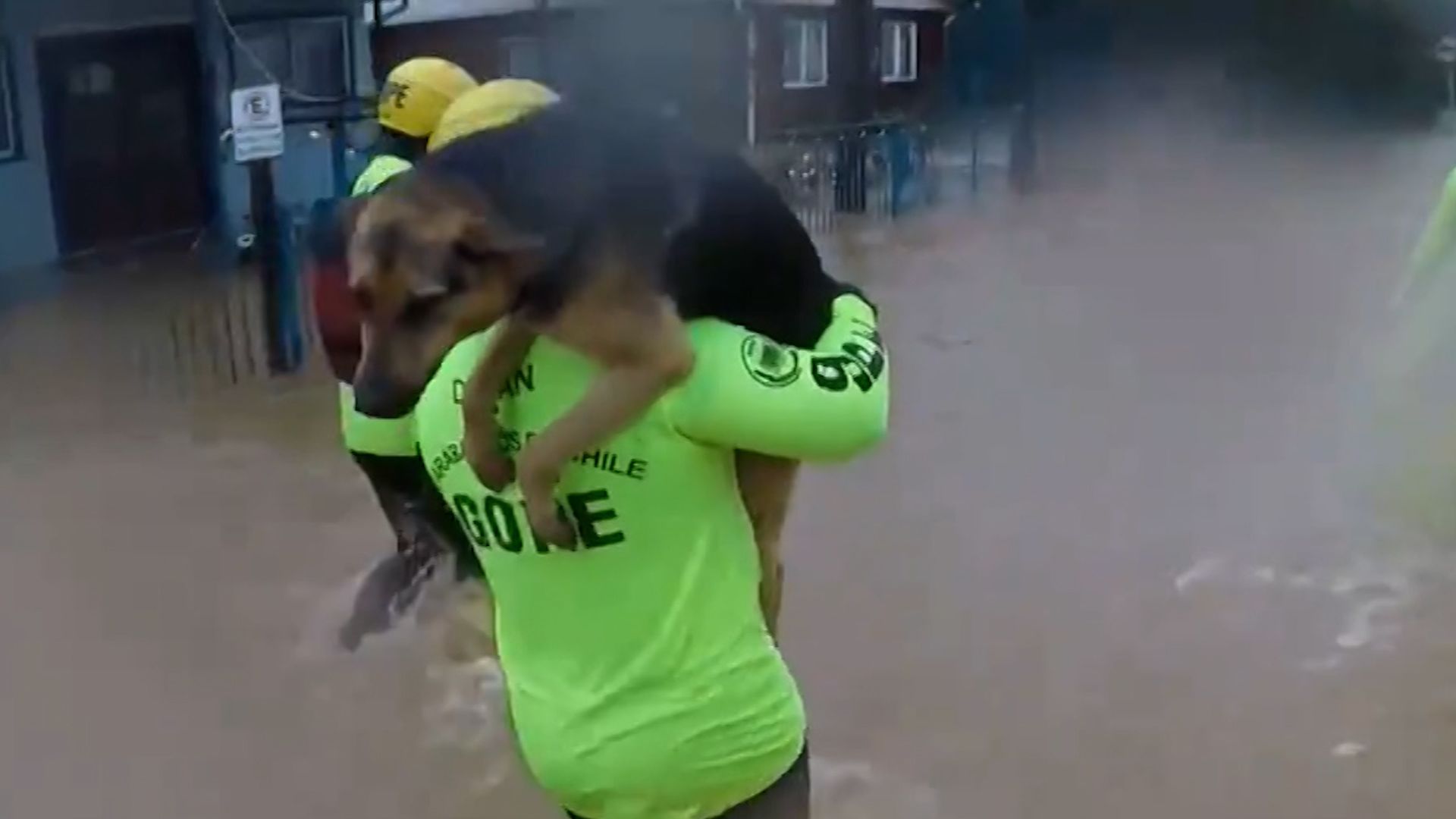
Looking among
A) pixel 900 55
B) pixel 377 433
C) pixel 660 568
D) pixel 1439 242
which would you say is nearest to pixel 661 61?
pixel 660 568

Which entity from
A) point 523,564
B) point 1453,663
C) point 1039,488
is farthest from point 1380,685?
point 523,564

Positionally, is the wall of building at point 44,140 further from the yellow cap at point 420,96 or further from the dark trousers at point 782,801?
the dark trousers at point 782,801

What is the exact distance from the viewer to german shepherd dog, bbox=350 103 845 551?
1.45 metres

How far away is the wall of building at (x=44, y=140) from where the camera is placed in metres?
11.5

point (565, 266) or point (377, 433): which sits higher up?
point (565, 266)

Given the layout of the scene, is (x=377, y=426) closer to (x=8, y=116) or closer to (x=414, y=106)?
(x=414, y=106)

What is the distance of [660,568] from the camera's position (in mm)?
1654

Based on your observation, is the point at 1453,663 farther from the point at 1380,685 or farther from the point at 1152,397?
the point at 1152,397

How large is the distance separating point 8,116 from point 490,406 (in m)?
10.7

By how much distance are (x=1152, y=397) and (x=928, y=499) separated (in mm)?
1678

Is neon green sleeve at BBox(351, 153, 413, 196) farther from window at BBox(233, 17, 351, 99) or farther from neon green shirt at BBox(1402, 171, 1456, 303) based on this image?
window at BBox(233, 17, 351, 99)

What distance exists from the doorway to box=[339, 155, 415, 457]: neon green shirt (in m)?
8.86

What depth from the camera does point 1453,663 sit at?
4434 millimetres

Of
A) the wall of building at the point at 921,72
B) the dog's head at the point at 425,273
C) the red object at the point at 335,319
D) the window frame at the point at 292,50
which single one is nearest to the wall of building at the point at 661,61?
the dog's head at the point at 425,273
